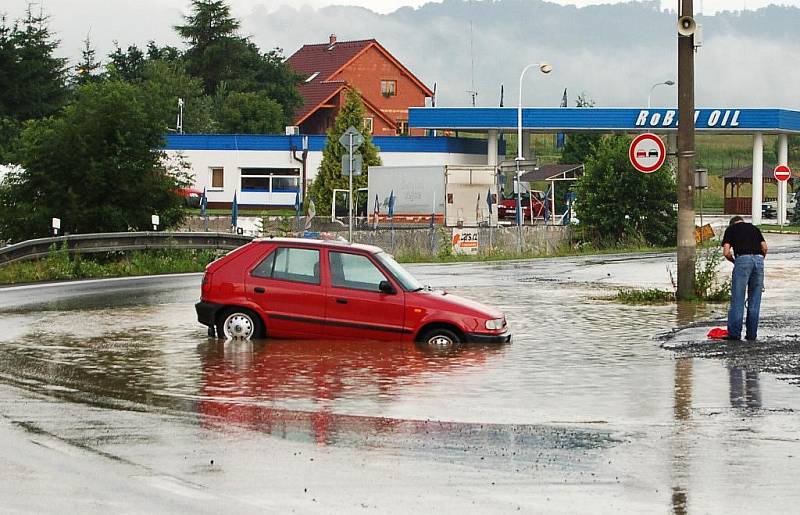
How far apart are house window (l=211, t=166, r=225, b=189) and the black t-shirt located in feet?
224

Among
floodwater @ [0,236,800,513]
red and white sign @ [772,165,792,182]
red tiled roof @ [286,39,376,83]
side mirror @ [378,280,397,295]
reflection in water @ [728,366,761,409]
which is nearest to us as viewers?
floodwater @ [0,236,800,513]

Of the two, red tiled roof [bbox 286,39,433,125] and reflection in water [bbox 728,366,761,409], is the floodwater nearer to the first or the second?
reflection in water [bbox 728,366,761,409]

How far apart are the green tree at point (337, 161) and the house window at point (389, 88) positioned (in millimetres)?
42299

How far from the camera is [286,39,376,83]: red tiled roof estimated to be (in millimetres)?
113188

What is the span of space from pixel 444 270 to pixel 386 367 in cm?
2035

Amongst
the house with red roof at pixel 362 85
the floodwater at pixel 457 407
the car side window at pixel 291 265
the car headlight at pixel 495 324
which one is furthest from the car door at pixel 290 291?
the house with red roof at pixel 362 85

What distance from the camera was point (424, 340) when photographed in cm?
1709

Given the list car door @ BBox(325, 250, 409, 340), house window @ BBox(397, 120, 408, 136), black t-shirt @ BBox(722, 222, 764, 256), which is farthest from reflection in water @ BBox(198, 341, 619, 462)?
house window @ BBox(397, 120, 408, 136)

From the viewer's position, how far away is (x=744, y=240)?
18109 mm

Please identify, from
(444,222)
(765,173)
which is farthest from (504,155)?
(444,222)

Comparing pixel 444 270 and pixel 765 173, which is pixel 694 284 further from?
pixel 765 173

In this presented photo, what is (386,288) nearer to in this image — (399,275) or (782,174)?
(399,275)

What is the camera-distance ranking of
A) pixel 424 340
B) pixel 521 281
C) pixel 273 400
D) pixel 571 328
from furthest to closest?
pixel 521 281
pixel 571 328
pixel 424 340
pixel 273 400

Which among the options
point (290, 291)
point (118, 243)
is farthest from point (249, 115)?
point (290, 291)
